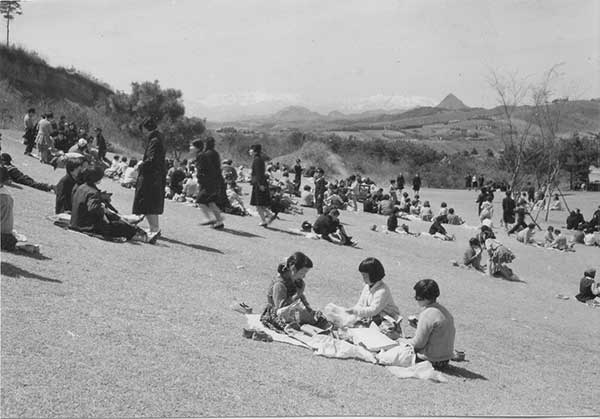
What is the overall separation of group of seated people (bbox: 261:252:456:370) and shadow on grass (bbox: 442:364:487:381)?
0.24ft

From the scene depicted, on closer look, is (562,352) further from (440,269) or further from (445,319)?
(440,269)

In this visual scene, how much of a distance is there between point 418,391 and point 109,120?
125 ft

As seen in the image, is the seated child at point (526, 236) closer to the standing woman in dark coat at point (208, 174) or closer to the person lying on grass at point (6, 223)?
the standing woman in dark coat at point (208, 174)

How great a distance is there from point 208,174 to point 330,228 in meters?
3.66

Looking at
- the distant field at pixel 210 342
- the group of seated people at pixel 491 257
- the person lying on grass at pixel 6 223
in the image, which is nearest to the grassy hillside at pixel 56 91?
the group of seated people at pixel 491 257

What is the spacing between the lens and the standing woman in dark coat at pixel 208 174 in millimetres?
11867

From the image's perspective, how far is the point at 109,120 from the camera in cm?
4159

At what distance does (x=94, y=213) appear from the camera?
9.30 metres

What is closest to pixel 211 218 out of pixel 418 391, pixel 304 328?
pixel 304 328

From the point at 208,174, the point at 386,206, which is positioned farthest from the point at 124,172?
the point at 386,206

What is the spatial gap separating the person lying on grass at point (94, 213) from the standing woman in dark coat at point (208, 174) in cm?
232

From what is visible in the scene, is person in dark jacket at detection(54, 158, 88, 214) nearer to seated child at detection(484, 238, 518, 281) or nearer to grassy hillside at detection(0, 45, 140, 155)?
seated child at detection(484, 238, 518, 281)

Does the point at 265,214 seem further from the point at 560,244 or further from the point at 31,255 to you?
the point at 560,244

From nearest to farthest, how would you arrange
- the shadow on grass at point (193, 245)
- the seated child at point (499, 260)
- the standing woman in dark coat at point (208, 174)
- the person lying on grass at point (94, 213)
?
the person lying on grass at point (94, 213) < the shadow on grass at point (193, 245) < the standing woman in dark coat at point (208, 174) < the seated child at point (499, 260)
